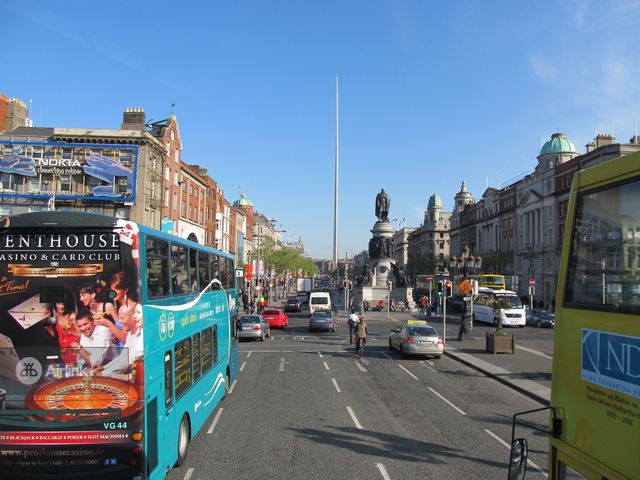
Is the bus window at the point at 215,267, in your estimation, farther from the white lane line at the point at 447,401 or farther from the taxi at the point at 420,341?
the taxi at the point at 420,341

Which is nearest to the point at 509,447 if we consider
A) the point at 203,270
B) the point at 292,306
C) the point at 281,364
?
the point at 203,270

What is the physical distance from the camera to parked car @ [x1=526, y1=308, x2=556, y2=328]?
41281 mm

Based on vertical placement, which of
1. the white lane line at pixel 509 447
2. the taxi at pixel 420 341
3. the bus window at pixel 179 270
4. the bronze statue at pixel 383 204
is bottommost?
the white lane line at pixel 509 447

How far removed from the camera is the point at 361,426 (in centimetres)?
1129

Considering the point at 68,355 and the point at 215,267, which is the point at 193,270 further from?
the point at 68,355

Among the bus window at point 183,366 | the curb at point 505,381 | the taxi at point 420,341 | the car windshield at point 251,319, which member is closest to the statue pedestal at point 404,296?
the car windshield at point 251,319

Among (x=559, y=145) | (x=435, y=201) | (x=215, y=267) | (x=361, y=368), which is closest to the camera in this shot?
(x=215, y=267)

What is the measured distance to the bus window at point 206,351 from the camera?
10.7m

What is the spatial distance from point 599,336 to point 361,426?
8.17 meters

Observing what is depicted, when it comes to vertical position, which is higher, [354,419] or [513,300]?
[513,300]

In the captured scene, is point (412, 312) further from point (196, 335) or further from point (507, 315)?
point (196, 335)

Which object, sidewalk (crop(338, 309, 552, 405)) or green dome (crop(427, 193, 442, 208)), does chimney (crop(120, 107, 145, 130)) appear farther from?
green dome (crop(427, 193, 442, 208))

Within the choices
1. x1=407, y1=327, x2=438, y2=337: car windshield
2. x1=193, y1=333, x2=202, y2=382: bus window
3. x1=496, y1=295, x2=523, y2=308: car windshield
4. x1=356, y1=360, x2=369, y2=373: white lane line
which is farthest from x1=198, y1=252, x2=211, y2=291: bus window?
x1=496, y1=295, x2=523, y2=308: car windshield

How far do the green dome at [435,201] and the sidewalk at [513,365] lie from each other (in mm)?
127285
